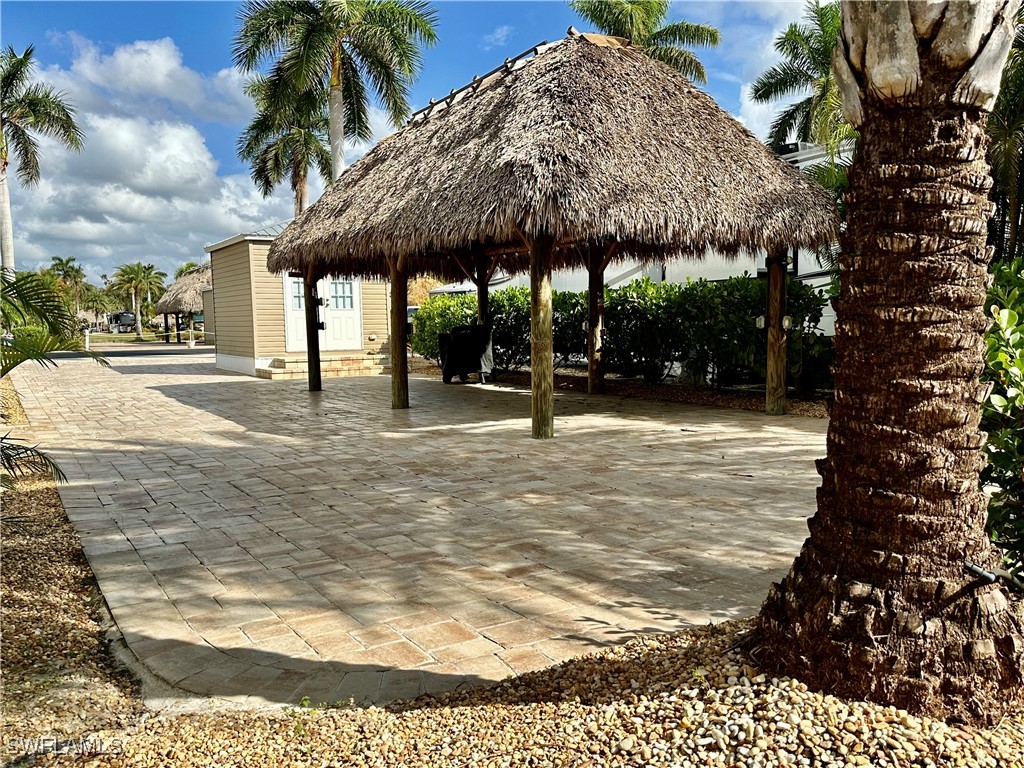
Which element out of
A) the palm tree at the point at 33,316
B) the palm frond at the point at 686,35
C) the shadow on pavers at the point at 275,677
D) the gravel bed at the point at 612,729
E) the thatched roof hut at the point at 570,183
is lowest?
the shadow on pavers at the point at 275,677

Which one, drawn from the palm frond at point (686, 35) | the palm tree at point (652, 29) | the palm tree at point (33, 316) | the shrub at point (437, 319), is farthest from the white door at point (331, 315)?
the palm frond at point (686, 35)

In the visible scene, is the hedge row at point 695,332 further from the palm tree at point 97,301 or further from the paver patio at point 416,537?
the palm tree at point 97,301

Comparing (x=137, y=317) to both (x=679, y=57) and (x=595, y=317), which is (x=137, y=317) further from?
(x=595, y=317)

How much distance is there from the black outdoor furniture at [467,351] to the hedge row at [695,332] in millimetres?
1229

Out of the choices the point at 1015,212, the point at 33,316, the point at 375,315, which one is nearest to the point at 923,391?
the point at 33,316

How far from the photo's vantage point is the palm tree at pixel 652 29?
28375mm

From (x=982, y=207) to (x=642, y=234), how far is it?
6.39 m

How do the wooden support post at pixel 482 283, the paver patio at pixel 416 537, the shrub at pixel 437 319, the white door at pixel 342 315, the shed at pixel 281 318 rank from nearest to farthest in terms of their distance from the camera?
the paver patio at pixel 416 537, the wooden support post at pixel 482 283, the shrub at pixel 437 319, the shed at pixel 281 318, the white door at pixel 342 315

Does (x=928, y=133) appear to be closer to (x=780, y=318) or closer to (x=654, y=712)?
(x=654, y=712)

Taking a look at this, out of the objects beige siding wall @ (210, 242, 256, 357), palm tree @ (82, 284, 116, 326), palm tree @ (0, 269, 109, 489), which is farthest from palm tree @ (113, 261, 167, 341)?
palm tree @ (0, 269, 109, 489)

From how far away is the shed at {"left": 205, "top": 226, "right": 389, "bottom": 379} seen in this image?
61.9ft

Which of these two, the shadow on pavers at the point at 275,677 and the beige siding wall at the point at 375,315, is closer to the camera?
the shadow on pavers at the point at 275,677

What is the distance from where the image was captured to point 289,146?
28.3 meters

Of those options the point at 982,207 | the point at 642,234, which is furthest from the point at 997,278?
the point at 642,234
